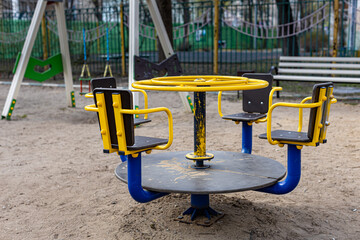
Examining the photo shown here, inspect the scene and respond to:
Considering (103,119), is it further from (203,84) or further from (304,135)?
(304,135)

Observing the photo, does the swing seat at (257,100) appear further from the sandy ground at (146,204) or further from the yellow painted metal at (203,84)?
the sandy ground at (146,204)

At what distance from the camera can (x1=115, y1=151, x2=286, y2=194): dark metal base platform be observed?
2.67 metres

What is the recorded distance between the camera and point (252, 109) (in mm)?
3820

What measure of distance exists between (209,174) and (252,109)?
3.50 ft

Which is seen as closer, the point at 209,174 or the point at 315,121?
the point at 315,121

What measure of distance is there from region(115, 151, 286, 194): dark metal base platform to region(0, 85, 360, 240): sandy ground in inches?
12.0

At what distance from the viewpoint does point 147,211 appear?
3.17m

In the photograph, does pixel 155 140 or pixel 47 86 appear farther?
pixel 47 86

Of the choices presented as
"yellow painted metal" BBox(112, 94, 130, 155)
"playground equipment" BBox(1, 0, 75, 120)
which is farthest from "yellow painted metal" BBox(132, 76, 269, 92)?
"playground equipment" BBox(1, 0, 75, 120)

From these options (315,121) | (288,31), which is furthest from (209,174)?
(288,31)

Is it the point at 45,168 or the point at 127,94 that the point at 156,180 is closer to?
the point at 127,94

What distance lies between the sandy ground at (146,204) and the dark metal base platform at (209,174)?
31 cm

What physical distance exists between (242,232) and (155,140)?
806 mm

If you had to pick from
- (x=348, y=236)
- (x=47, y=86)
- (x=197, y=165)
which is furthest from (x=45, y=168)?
(x=47, y=86)
